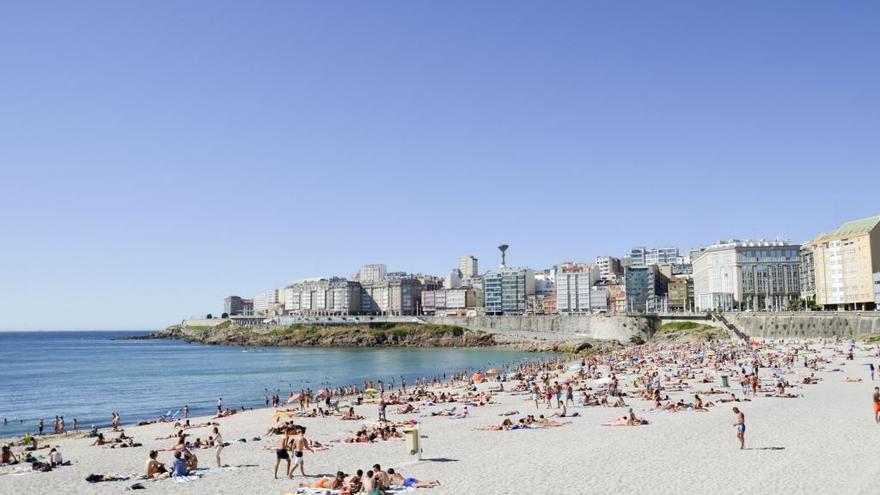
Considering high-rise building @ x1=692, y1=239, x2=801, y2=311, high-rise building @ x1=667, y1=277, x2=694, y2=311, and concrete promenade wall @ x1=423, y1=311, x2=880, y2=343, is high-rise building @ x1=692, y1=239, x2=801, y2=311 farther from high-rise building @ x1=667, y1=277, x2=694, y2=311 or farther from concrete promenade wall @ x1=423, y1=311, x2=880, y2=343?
high-rise building @ x1=667, y1=277, x2=694, y2=311

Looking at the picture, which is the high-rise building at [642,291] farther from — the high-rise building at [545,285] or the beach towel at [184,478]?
the beach towel at [184,478]

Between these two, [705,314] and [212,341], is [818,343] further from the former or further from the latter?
[212,341]

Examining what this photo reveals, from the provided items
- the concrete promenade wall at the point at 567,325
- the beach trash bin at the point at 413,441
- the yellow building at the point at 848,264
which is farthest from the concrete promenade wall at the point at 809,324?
the beach trash bin at the point at 413,441

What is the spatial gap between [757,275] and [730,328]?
3867 cm

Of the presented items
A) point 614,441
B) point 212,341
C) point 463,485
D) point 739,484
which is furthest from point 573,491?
point 212,341

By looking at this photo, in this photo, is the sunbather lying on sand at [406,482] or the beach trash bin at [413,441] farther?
the beach trash bin at [413,441]

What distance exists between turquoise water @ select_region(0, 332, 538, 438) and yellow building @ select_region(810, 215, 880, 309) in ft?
143

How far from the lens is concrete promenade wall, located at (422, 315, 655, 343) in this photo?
315 feet

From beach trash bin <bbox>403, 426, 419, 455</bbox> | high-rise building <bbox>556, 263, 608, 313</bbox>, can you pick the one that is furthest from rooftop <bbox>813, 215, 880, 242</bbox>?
beach trash bin <bbox>403, 426, 419, 455</bbox>

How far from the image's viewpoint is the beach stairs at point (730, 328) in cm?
7787

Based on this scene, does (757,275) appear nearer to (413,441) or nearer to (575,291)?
(575,291)

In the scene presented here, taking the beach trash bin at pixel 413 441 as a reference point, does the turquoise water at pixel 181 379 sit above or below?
below

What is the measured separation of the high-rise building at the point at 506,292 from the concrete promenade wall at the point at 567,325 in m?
53.9

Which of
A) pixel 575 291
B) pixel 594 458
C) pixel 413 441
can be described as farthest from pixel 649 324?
pixel 413 441
